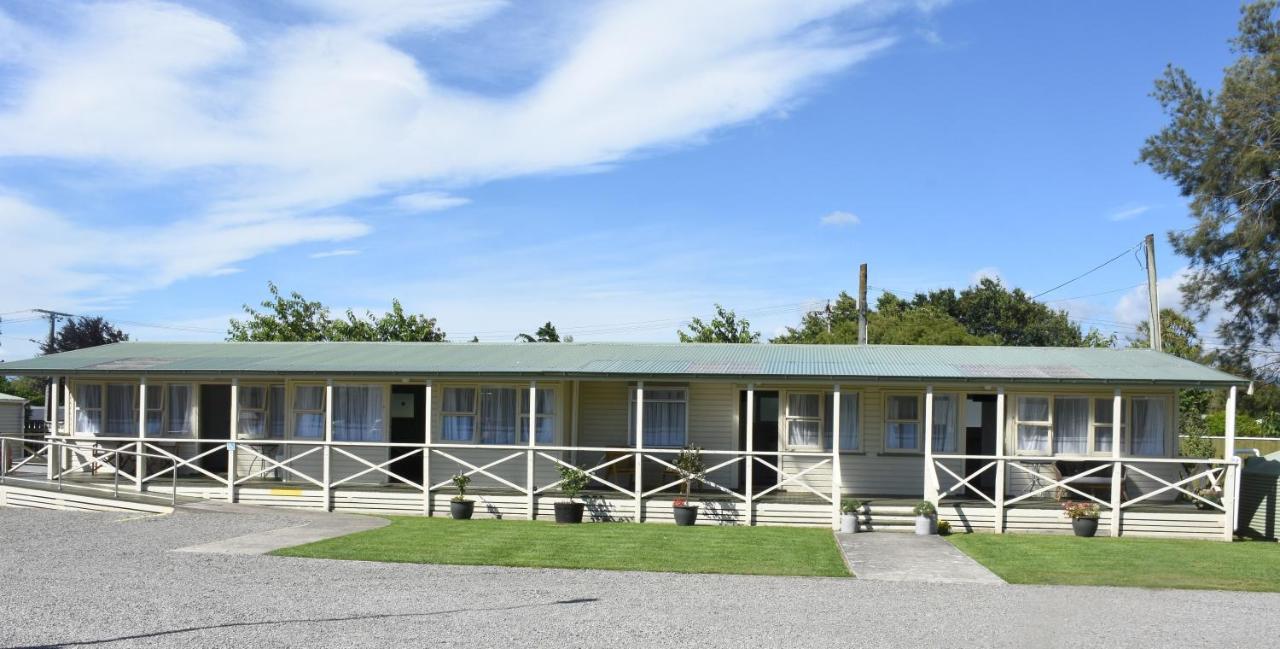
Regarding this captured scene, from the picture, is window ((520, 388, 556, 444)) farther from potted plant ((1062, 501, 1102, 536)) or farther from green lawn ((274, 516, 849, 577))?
potted plant ((1062, 501, 1102, 536))

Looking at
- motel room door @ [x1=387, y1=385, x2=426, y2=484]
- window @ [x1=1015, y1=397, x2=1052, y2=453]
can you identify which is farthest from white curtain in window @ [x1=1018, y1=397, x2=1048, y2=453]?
motel room door @ [x1=387, y1=385, x2=426, y2=484]

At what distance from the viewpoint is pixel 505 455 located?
1928cm

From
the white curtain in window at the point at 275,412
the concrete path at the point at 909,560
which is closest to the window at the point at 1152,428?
the concrete path at the point at 909,560

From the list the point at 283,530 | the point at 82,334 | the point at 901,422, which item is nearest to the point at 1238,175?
the point at 901,422

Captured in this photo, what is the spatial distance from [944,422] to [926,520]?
2.77m

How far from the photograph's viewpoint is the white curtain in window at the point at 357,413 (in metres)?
19.6

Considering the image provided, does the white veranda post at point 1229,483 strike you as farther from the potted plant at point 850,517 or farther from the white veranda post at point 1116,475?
the potted plant at point 850,517

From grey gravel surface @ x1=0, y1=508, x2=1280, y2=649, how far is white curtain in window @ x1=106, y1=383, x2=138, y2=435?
25.5 feet

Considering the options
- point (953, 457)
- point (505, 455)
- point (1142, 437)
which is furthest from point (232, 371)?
point (1142, 437)

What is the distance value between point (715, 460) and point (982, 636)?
10.2 metres

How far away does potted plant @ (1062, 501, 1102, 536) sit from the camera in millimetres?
16609

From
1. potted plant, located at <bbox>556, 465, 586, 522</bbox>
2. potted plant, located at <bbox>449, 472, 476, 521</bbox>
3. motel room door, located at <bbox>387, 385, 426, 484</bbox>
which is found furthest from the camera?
motel room door, located at <bbox>387, 385, 426, 484</bbox>

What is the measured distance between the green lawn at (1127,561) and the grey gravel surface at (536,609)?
64 cm

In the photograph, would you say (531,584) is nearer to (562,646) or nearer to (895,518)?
(562,646)
